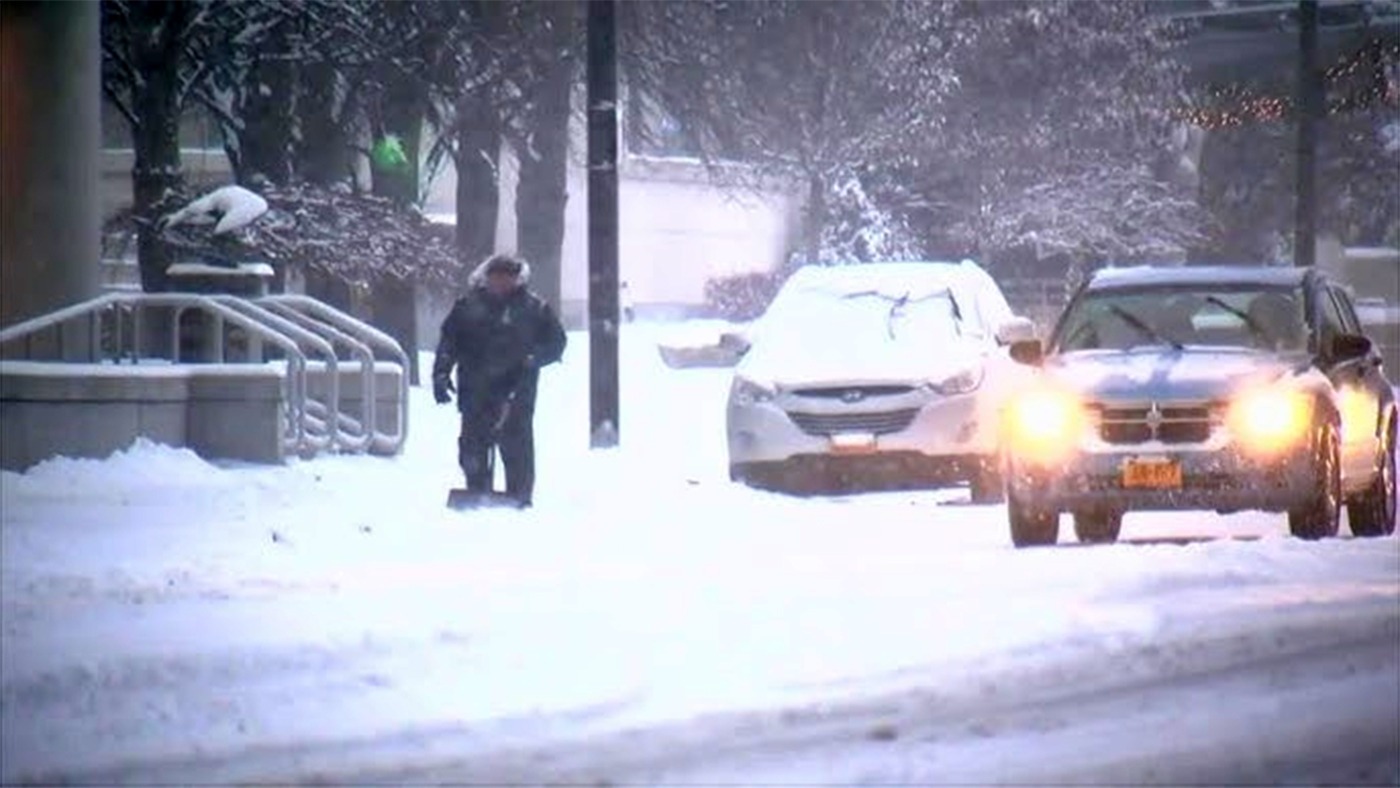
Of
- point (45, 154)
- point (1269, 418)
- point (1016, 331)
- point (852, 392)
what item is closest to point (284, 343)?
point (45, 154)

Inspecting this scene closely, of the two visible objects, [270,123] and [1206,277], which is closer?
[1206,277]

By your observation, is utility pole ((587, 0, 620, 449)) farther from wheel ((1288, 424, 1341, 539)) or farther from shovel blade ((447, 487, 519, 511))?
wheel ((1288, 424, 1341, 539))

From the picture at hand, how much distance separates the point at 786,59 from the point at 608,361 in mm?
19320

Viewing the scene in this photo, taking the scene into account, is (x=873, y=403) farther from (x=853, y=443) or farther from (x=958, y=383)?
(x=958, y=383)

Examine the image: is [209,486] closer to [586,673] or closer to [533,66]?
[586,673]

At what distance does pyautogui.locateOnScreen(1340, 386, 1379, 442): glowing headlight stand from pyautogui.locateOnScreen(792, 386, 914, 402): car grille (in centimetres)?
420

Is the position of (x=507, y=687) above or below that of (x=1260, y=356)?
below

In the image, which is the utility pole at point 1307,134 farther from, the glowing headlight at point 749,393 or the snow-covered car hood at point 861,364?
the glowing headlight at point 749,393

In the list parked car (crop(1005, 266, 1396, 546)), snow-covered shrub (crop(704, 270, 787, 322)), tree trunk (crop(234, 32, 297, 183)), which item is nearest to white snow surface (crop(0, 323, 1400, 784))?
parked car (crop(1005, 266, 1396, 546))

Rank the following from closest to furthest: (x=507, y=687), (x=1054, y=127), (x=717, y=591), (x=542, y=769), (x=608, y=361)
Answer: (x=542, y=769) < (x=507, y=687) < (x=717, y=591) < (x=608, y=361) < (x=1054, y=127)

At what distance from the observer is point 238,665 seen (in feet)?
40.5

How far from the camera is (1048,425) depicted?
17422 millimetres

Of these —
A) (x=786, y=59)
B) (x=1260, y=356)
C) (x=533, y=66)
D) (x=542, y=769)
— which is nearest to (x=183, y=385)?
(x=1260, y=356)

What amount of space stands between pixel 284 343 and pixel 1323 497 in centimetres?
826
